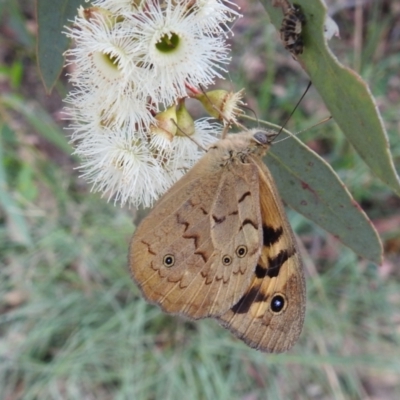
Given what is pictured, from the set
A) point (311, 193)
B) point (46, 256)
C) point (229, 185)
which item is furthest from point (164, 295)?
point (46, 256)

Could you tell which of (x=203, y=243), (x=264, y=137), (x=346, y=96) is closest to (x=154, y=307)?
(x=203, y=243)

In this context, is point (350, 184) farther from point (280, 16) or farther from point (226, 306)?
point (280, 16)

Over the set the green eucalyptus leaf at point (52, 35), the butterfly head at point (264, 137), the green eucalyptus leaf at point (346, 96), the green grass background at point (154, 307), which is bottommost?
the green grass background at point (154, 307)

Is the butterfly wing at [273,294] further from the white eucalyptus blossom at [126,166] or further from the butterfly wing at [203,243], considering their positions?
the white eucalyptus blossom at [126,166]

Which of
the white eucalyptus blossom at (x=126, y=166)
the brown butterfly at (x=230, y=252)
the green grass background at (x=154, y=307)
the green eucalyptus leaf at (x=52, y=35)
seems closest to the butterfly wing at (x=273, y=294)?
the brown butterfly at (x=230, y=252)

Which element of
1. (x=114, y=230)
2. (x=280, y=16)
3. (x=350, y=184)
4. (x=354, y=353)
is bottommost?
(x=114, y=230)

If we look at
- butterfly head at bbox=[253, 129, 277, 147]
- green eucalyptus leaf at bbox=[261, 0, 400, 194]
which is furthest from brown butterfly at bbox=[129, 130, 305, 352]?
green eucalyptus leaf at bbox=[261, 0, 400, 194]

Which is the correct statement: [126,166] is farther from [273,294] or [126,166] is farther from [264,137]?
[273,294]

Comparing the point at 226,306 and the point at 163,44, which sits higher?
the point at 163,44
